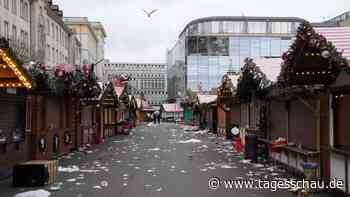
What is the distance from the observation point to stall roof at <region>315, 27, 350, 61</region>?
38.1ft

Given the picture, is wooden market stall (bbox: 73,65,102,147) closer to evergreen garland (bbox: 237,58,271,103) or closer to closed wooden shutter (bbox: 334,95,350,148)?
evergreen garland (bbox: 237,58,271,103)

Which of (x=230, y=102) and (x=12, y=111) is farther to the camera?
(x=230, y=102)

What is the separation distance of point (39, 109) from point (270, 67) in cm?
961

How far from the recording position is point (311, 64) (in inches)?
468

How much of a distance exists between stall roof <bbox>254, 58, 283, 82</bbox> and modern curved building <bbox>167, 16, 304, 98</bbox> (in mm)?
85479

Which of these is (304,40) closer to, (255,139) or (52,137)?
(255,139)

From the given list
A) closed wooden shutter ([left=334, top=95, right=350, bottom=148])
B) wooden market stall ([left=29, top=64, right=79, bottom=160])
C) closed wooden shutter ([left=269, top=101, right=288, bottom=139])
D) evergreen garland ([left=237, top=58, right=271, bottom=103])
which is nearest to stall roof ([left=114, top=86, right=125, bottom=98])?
wooden market stall ([left=29, top=64, right=79, bottom=160])

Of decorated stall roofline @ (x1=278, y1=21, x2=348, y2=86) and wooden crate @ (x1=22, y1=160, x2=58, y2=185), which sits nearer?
decorated stall roofline @ (x1=278, y1=21, x2=348, y2=86)

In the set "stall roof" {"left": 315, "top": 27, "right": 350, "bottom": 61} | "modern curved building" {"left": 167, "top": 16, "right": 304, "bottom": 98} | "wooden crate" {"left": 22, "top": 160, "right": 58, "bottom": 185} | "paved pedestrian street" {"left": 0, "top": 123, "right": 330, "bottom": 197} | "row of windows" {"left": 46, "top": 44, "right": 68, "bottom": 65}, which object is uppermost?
"modern curved building" {"left": 167, "top": 16, "right": 304, "bottom": 98}

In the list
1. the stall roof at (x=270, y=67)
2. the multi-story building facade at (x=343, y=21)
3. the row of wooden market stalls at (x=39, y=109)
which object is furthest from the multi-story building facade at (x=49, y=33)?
the stall roof at (x=270, y=67)

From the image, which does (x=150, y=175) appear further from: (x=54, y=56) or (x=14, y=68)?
(x=54, y=56)

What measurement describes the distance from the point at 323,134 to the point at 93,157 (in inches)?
467

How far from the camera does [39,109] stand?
1967 centimetres

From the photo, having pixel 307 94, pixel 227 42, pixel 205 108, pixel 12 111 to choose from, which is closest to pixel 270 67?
pixel 307 94
